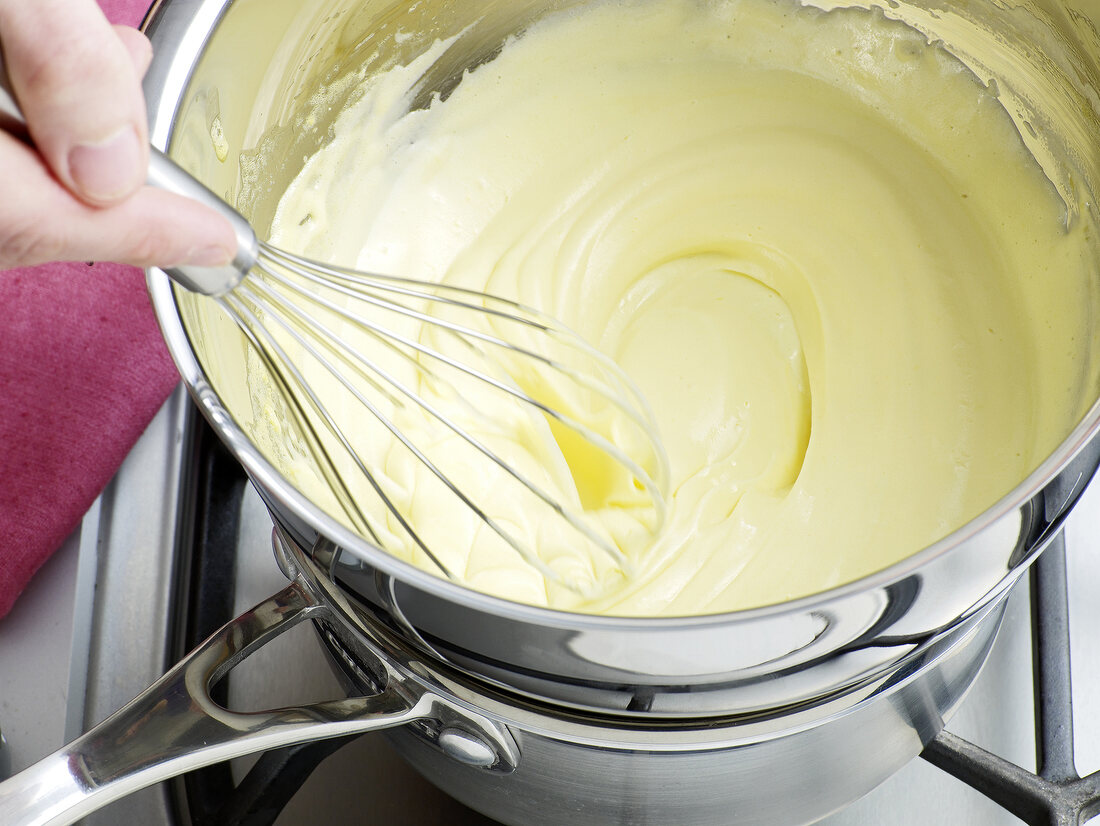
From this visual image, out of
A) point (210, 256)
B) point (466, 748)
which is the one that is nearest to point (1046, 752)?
point (466, 748)

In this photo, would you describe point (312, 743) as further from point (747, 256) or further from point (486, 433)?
point (747, 256)

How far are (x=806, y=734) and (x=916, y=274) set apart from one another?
0.42 meters

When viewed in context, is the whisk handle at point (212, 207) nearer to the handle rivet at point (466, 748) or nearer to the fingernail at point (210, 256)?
the fingernail at point (210, 256)

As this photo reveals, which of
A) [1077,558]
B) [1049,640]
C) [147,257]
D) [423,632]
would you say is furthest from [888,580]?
[1077,558]

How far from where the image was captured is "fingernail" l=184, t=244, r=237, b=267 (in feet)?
1.29

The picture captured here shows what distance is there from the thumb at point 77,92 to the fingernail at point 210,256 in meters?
0.04

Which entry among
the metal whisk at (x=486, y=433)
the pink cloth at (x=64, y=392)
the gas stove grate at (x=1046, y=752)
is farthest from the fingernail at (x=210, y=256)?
the gas stove grate at (x=1046, y=752)

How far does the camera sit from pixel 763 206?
85cm

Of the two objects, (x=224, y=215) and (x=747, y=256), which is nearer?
(x=224, y=215)

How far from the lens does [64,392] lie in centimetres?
74

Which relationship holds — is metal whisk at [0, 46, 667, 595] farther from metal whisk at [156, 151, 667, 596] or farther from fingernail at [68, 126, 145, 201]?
fingernail at [68, 126, 145, 201]

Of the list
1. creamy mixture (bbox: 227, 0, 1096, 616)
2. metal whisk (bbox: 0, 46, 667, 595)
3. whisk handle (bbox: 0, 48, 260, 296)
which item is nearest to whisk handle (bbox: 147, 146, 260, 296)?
whisk handle (bbox: 0, 48, 260, 296)

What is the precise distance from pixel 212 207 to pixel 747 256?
56 cm

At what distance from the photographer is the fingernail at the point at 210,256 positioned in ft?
1.29
